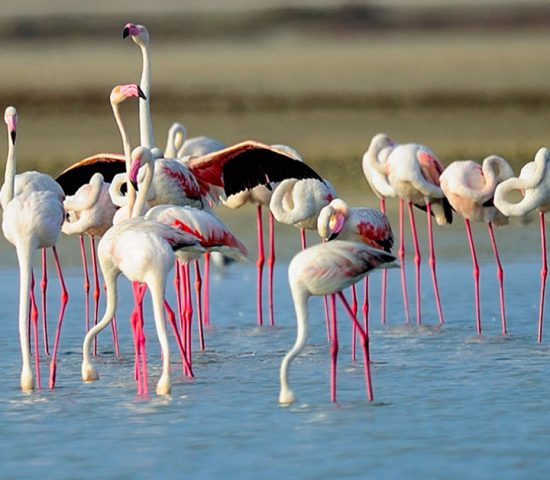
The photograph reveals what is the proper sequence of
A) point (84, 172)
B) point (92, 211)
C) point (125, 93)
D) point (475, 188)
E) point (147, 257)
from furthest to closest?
point (475, 188), point (84, 172), point (92, 211), point (125, 93), point (147, 257)

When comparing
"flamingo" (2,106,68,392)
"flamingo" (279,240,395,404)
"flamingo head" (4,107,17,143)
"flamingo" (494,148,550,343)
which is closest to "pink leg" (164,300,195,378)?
"flamingo" (2,106,68,392)

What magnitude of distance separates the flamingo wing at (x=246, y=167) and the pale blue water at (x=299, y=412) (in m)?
0.94

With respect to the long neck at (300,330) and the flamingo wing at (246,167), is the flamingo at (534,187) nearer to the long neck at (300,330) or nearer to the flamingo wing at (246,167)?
the flamingo wing at (246,167)

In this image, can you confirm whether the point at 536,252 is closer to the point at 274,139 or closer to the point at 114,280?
the point at 114,280

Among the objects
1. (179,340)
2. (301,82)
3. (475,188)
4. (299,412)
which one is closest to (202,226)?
(179,340)

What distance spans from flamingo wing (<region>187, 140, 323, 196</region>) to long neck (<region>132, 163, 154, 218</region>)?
1.09 meters


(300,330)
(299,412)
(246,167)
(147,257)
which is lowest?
(299,412)

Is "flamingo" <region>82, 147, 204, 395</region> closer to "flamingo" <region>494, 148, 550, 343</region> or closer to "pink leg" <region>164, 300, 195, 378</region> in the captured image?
"pink leg" <region>164, 300, 195, 378</region>

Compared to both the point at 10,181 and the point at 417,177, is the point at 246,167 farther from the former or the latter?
the point at 10,181

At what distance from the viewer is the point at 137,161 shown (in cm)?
920

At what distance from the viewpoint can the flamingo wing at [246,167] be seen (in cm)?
1035

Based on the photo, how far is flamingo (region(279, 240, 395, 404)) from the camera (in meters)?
8.10

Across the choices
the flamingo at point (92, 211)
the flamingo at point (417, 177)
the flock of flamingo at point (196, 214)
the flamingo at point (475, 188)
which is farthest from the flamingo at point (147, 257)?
the flamingo at point (417, 177)

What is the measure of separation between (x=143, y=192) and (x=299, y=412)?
1808mm
